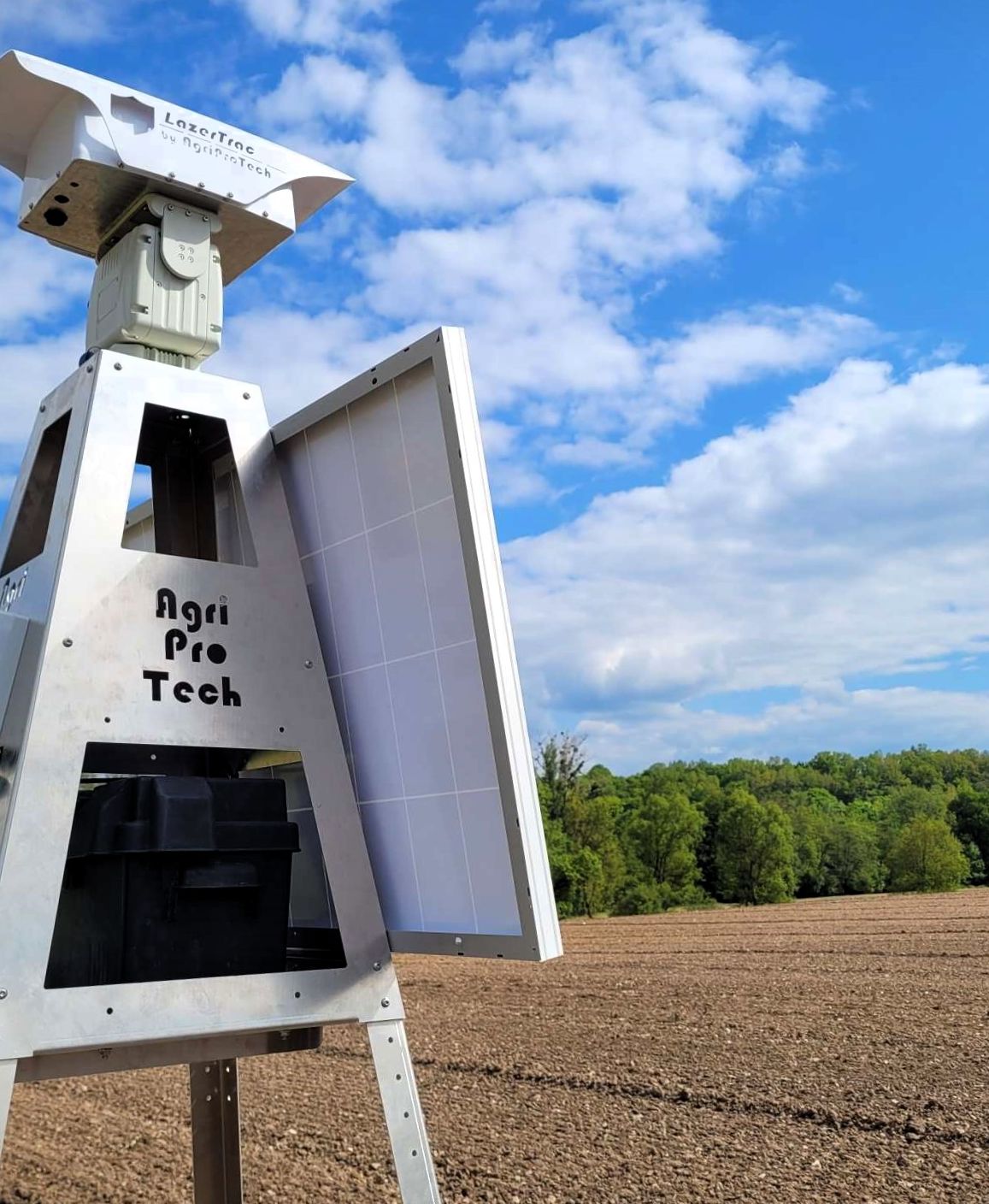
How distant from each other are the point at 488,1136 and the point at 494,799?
4.54 metres

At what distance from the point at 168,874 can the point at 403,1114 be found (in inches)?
31.1

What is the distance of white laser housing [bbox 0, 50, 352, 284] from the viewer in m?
2.84

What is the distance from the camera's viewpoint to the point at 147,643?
8.34ft

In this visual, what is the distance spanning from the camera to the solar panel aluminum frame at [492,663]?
2361mm

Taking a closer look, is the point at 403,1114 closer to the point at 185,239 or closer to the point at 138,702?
the point at 138,702

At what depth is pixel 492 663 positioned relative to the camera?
2.40m

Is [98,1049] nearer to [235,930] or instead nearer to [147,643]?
[235,930]

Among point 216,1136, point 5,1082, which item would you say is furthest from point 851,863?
point 5,1082

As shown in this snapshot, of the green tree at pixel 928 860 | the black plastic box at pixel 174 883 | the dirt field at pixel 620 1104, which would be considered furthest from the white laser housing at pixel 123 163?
the green tree at pixel 928 860

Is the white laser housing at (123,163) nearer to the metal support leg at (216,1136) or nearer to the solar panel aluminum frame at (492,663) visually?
the solar panel aluminum frame at (492,663)

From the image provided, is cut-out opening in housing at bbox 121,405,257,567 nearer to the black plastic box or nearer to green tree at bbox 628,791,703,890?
the black plastic box

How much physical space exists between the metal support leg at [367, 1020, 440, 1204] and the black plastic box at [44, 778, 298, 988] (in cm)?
31

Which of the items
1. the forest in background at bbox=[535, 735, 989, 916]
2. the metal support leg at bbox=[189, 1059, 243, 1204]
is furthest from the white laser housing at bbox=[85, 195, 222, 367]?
the forest in background at bbox=[535, 735, 989, 916]

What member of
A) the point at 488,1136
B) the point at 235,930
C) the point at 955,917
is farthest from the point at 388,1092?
the point at 955,917
